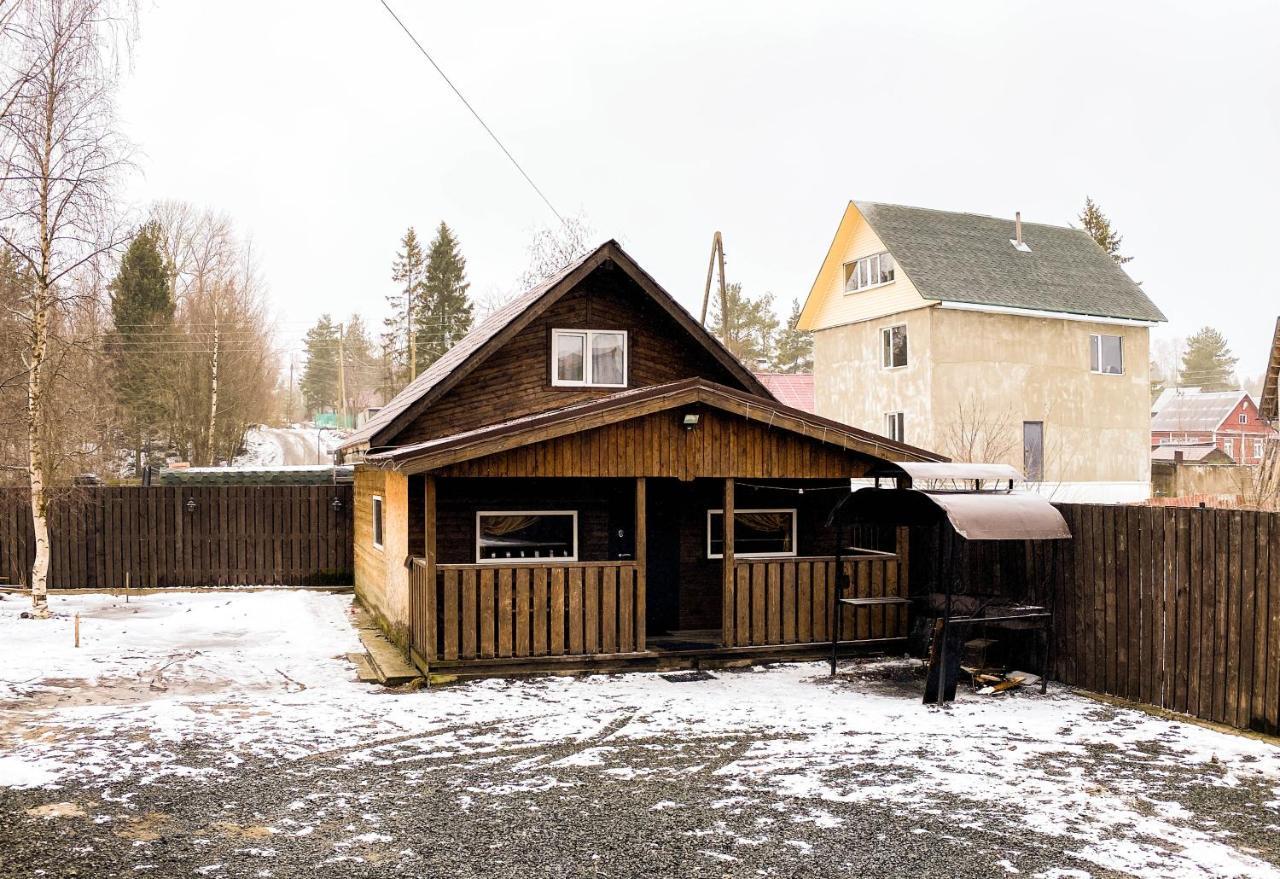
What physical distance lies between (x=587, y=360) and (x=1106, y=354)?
73.3 feet

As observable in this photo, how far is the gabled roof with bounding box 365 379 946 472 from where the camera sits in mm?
11203

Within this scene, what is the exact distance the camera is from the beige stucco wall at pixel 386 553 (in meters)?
13.2

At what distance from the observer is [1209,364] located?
3947 inches

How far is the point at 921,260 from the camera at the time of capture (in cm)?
3012

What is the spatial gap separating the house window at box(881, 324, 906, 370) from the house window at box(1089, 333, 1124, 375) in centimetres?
607

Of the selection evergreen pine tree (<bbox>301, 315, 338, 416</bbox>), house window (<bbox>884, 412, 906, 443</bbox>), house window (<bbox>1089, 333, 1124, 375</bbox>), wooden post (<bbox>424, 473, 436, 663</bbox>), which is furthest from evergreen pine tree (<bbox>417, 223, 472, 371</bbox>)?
wooden post (<bbox>424, 473, 436, 663</bbox>)

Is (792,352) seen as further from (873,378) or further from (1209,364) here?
(1209,364)

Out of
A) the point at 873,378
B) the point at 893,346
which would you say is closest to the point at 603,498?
the point at 893,346

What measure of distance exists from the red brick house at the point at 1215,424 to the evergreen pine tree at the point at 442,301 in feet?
149

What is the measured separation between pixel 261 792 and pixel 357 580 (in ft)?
40.9

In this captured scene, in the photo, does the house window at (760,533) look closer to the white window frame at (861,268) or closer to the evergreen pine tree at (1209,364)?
the white window frame at (861,268)

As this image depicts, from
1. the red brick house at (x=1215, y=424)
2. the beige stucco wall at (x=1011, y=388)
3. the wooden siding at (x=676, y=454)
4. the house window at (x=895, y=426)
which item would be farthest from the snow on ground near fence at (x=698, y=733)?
the red brick house at (x=1215, y=424)

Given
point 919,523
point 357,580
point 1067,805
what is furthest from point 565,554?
point 1067,805

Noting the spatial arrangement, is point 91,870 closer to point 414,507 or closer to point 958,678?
point 414,507
